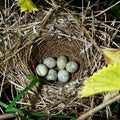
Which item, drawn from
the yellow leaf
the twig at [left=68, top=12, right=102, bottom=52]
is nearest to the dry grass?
the twig at [left=68, top=12, right=102, bottom=52]

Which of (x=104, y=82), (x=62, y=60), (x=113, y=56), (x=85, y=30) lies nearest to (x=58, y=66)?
(x=62, y=60)

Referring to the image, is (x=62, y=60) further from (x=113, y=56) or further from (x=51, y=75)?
(x=113, y=56)

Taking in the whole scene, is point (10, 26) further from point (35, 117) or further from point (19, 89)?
point (35, 117)

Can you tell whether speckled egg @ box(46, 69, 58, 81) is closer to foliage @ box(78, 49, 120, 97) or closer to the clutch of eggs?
the clutch of eggs

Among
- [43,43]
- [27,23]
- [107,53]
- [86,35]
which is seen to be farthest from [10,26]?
[107,53]

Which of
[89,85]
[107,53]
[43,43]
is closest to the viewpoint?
[89,85]

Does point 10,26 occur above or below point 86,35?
above
